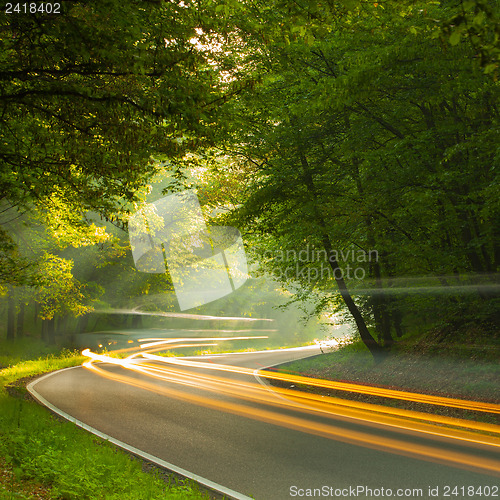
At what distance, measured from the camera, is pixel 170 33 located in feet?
20.2

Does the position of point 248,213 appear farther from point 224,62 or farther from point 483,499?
point 483,499

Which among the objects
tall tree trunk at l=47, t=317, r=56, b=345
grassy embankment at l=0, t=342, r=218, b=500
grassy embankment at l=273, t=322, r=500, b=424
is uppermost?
grassy embankment at l=0, t=342, r=218, b=500

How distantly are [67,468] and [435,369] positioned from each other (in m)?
9.51

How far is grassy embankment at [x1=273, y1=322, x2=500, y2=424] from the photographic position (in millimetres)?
9570

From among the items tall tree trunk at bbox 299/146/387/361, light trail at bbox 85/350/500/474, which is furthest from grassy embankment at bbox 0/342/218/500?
tall tree trunk at bbox 299/146/387/361

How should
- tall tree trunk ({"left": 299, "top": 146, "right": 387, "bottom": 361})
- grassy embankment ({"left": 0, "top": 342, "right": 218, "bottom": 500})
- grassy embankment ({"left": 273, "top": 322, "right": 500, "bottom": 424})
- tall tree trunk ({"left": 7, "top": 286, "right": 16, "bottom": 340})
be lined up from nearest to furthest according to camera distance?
grassy embankment ({"left": 0, "top": 342, "right": 218, "bottom": 500}) < grassy embankment ({"left": 273, "top": 322, "right": 500, "bottom": 424}) < tall tree trunk ({"left": 299, "top": 146, "right": 387, "bottom": 361}) < tall tree trunk ({"left": 7, "top": 286, "right": 16, "bottom": 340})

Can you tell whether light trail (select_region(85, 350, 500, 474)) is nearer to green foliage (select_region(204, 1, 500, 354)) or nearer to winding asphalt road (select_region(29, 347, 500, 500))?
winding asphalt road (select_region(29, 347, 500, 500))

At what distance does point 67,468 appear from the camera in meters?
5.84

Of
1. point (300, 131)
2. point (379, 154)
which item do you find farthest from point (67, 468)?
point (300, 131)

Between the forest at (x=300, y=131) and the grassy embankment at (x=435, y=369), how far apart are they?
286mm

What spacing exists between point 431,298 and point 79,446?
9.42 metres

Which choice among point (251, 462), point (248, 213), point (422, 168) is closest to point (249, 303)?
point (248, 213)

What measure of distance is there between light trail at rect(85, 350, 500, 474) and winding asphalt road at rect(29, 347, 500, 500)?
28 millimetres
